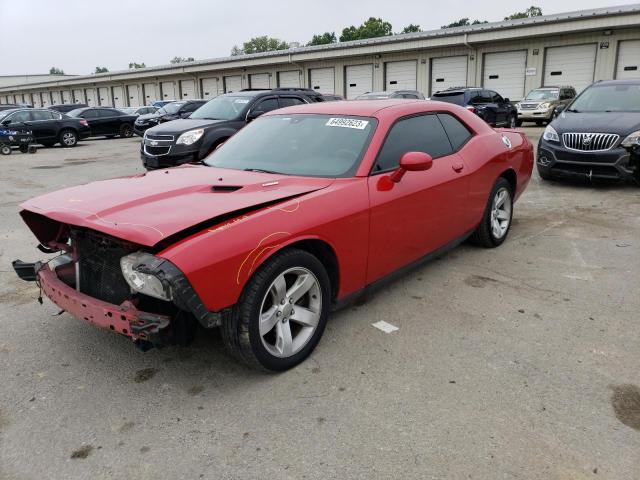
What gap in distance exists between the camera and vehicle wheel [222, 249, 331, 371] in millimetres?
2852

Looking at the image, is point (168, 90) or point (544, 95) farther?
point (168, 90)

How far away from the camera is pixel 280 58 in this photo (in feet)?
119

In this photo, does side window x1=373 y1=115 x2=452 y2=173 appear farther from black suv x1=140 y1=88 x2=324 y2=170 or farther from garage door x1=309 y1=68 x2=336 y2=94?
garage door x1=309 y1=68 x2=336 y2=94

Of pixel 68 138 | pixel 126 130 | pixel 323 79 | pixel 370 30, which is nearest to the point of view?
pixel 68 138

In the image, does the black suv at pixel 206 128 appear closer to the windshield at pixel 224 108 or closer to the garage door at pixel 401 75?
the windshield at pixel 224 108

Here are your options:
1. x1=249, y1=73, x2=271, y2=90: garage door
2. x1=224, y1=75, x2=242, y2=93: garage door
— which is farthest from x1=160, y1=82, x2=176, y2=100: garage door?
x1=249, y1=73, x2=271, y2=90: garage door

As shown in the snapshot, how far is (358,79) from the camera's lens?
33812mm

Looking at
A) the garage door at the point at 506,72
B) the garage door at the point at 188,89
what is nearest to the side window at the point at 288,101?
the garage door at the point at 506,72

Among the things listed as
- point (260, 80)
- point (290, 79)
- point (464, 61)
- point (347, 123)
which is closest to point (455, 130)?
point (347, 123)

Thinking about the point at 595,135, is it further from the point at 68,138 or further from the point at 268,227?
the point at 68,138

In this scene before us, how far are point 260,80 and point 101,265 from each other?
3790 centimetres

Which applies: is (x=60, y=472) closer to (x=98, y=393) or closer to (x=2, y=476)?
(x=2, y=476)

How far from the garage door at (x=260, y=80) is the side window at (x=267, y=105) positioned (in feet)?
93.8

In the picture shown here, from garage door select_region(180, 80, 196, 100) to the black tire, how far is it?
25.1 m
